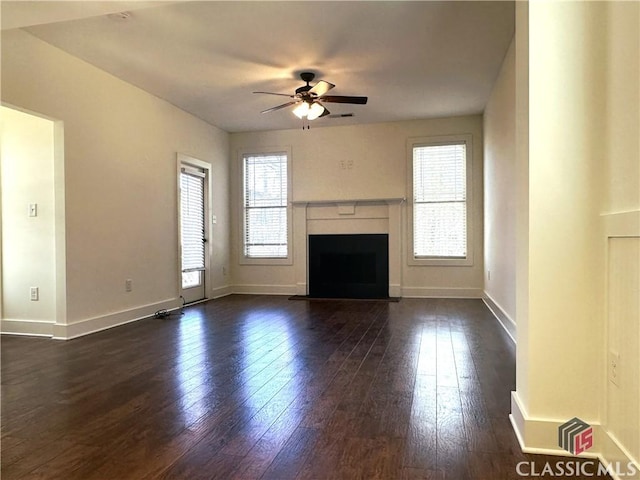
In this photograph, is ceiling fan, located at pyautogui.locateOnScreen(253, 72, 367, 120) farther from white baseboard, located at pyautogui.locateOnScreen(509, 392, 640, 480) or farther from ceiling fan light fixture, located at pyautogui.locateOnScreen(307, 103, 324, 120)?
white baseboard, located at pyautogui.locateOnScreen(509, 392, 640, 480)

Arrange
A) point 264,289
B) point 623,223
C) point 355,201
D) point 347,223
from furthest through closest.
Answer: point 264,289 < point 347,223 < point 355,201 < point 623,223

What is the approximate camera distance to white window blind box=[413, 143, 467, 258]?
21.2 ft

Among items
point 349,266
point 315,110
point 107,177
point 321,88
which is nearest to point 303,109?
point 315,110

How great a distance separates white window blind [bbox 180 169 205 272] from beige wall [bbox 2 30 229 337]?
0.32 metres

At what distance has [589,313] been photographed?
68.7 inches

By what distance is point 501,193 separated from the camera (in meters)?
4.56

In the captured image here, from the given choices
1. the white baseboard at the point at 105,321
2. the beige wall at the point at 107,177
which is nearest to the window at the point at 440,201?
the beige wall at the point at 107,177

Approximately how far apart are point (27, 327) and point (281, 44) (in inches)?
149

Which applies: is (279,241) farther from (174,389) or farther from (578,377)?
(578,377)

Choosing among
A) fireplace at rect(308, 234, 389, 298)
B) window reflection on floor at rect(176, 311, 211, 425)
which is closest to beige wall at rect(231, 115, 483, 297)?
fireplace at rect(308, 234, 389, 298)

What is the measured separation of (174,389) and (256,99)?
3968mm

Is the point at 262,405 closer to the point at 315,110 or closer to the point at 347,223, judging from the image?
the point at 315,110

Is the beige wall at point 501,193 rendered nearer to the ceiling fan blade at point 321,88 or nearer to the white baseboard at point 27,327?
the ceiling fan blade at point 321,88

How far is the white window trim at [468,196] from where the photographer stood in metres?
6.37
